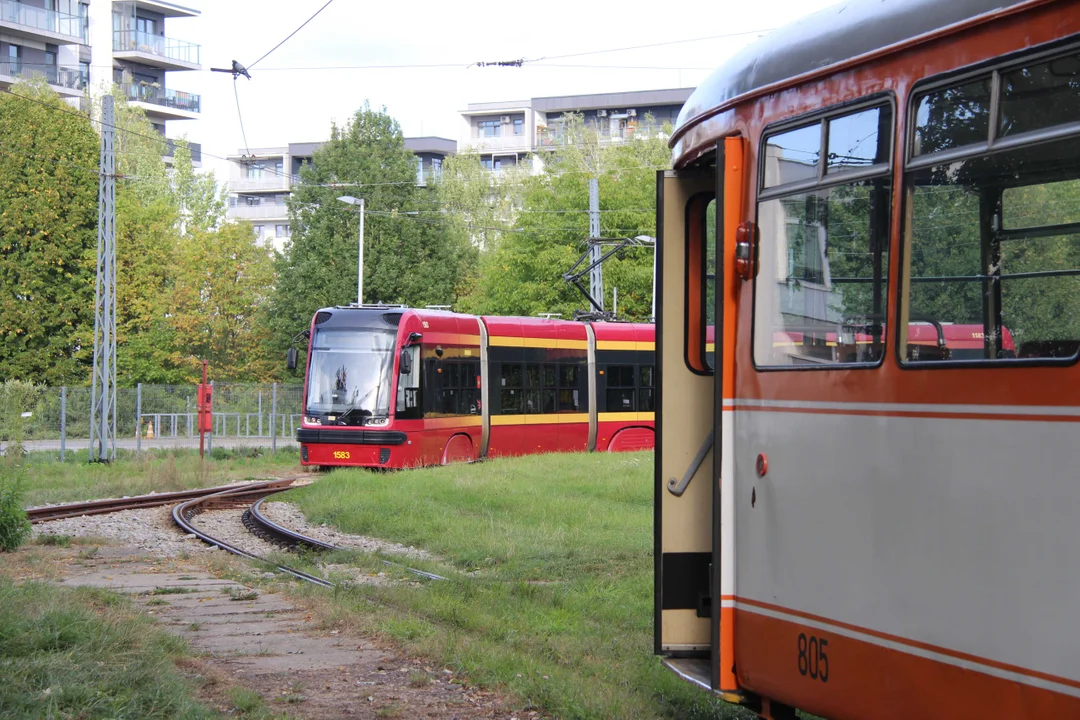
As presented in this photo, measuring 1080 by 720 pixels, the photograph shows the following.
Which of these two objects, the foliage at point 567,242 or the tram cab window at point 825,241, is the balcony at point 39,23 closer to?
the foliage at point 567,242

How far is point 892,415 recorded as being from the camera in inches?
191

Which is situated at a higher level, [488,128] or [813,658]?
[488,128]

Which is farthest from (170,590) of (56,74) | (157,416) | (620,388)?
(56,74)

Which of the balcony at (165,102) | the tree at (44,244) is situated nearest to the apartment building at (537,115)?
the balcony at (165,102)

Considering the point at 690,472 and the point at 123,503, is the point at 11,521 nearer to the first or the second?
the point at 123,503

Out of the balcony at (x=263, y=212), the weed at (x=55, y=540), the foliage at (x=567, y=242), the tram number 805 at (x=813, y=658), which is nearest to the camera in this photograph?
the tram number 805 at (x=813, y=658)

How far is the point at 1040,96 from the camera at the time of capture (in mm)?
4277

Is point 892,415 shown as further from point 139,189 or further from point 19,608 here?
point 139,189

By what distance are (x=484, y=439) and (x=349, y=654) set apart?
1749 centimetres

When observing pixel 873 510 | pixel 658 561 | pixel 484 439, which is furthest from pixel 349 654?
pixel 484 439

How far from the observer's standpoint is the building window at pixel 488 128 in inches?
3875

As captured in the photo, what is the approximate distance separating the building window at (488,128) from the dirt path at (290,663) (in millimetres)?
88981

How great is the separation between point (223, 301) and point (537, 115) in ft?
172

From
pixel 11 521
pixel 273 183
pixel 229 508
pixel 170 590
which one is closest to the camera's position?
pixel 170 590
